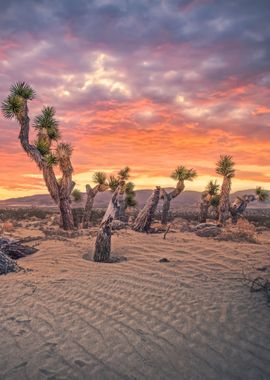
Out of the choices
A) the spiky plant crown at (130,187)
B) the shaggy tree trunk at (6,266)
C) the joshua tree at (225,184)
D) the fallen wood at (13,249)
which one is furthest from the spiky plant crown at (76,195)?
the shaggy tree trunk at (6,266)

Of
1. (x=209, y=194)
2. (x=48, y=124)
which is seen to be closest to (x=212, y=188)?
(x=209, y=194)

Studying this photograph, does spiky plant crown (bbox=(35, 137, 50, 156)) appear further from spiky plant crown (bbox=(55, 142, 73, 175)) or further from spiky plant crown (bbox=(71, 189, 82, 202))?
spiky plant crown (bbox=(71, 189, 82, 202))

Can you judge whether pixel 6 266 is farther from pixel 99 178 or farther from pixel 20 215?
pixel 20 215

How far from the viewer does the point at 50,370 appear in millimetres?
3992

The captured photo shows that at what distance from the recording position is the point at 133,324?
5.11 meters

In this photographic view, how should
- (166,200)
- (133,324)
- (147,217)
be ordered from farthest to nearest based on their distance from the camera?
(166,200) < (147,217) < (133,324)

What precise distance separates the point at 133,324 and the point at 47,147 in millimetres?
15535

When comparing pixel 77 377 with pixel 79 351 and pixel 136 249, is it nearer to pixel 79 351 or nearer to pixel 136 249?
pixel 79 351

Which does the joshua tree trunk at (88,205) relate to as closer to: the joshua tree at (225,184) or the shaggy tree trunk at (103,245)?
the joshua tree at (225,184)

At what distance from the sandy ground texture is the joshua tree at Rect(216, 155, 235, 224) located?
48.8 feet

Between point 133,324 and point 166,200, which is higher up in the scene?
point 166,200

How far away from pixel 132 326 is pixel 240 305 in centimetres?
199

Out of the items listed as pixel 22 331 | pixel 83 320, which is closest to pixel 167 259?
pixel 83 320

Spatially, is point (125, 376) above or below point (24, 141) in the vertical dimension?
below
